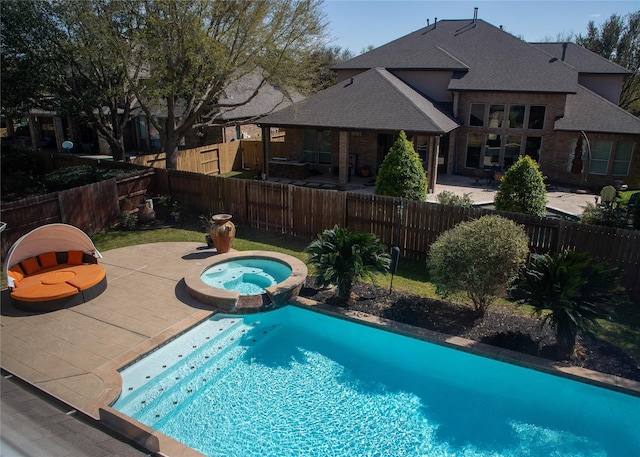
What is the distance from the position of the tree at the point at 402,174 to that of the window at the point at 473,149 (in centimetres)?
1111

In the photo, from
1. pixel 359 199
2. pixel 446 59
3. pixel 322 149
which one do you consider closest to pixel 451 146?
pixel 446 59

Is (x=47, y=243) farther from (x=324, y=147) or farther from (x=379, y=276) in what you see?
(x=324, y=147)

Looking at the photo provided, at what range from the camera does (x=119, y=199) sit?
53.3ft

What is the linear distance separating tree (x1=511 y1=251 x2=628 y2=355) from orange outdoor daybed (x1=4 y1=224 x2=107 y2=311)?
9387 mm

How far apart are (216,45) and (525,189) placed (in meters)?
11.4

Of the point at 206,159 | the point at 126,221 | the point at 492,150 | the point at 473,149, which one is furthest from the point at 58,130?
the point at 492,150

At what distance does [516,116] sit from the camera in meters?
23.2

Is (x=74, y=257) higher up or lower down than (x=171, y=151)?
lower down

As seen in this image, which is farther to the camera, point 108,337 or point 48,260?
point 48,260

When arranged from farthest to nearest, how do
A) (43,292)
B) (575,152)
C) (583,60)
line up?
(583,60), (575,152), (43,292)

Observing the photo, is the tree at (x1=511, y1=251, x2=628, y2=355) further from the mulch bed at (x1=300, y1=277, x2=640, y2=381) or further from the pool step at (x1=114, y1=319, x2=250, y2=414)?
the pool step at (x1=114, y1=319, x2=250, y2=414)

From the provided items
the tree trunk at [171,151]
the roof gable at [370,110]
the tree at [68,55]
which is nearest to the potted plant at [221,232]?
the tree trunk at [171,151]

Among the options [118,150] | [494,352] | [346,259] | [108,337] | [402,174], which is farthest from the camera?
[118,150]

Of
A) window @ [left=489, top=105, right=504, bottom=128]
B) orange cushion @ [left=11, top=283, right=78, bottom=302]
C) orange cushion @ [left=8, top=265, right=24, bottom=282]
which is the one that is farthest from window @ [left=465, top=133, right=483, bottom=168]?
orange cushion @ [left=8, top=265, right=24, bottom=282]
